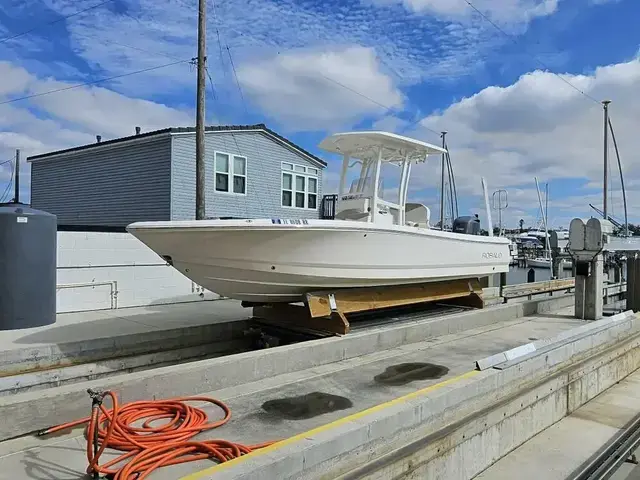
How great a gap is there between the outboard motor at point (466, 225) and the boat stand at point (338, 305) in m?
1.35

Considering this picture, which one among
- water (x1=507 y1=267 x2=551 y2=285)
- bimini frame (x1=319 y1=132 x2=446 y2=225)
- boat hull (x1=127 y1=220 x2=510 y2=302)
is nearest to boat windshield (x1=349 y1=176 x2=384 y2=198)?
bimini frame (x1=319 y1=132 x2=446 y2=225)

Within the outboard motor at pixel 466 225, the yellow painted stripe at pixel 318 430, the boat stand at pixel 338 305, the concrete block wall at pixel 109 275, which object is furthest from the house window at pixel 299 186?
the yellow painted stripe at pixel 318 430

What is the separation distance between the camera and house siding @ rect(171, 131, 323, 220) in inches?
573

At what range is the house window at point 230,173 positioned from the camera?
15.1m

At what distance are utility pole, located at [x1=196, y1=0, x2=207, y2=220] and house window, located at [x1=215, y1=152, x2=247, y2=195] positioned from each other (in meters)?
3.81

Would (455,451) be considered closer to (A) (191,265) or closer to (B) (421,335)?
(B) (421,335)

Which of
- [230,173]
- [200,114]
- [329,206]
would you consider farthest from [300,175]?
[329,206]

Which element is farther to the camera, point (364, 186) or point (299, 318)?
point (364, 186)

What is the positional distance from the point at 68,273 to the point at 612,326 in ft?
28.4

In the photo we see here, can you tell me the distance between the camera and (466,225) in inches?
357

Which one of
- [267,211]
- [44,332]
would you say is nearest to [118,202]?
[267,211]

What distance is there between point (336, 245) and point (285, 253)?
65 centimetres

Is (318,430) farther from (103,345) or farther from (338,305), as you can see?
(103,345)

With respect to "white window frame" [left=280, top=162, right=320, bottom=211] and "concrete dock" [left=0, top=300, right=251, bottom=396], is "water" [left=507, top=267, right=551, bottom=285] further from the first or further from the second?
Result: "concrete dock" [left=0, top=300, right=251, bottom=396]
